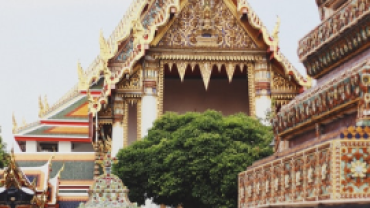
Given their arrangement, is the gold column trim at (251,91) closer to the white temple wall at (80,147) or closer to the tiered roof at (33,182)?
the tiered roof at (33,182)

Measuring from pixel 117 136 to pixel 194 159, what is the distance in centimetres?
433

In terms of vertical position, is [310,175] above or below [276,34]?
below

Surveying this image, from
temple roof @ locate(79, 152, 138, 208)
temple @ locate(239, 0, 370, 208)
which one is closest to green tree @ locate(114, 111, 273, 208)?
temple roof @ locate(79, 152, 138, 208)

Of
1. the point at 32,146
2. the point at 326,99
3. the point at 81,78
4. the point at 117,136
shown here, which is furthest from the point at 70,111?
→ the point at 326,99

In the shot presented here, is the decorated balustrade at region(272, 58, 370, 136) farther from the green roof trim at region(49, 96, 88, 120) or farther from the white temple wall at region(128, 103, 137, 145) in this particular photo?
the green roof trim at region(49, 96, 88, 120)

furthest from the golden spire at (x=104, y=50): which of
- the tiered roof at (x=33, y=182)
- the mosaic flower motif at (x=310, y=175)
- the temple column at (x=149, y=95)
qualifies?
the mosaic flower motif at (x=310, y=175)

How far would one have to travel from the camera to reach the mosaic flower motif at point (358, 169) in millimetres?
6102

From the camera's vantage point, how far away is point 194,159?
16234mm

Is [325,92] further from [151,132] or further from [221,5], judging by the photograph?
[221,5]

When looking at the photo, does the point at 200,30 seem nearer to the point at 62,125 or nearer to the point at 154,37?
the point at 154,37

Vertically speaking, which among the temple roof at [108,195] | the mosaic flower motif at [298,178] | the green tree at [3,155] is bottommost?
the temple roof at [108,195]

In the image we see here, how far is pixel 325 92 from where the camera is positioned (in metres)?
7.31

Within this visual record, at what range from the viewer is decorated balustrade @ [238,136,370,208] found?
20.0 ft

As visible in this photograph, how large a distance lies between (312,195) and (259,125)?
36.0 ft
